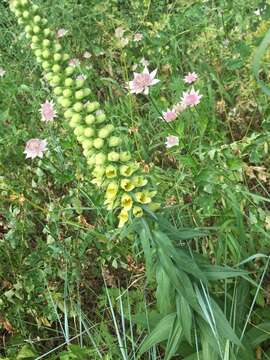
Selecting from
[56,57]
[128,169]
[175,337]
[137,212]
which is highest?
[56,57]

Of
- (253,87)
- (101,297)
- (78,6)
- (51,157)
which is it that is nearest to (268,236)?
(101,297)

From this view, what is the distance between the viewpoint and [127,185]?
5.61ft

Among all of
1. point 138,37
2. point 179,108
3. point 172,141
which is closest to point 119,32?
point 138,37

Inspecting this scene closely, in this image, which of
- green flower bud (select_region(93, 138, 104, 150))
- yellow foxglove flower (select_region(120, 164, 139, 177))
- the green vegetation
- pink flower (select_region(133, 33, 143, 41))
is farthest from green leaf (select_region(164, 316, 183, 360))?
pink flower (select_region(133, 33, 143, 41))

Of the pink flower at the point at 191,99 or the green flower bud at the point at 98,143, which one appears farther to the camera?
the pink flower at the point at 191,99

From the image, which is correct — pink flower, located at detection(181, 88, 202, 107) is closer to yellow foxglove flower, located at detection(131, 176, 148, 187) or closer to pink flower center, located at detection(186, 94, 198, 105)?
pink flower center, located at detection(186, 94, 198, 105)

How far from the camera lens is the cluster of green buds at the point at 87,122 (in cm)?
163

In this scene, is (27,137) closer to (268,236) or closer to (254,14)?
(254,14)

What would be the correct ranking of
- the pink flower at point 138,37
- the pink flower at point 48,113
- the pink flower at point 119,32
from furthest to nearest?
1. the pink flower at point 138,37
2. the pink flower at point 119,32
3. the pink flower at point 48,113

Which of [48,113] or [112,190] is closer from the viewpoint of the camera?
[112,190]

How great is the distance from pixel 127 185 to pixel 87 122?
8.5 inches

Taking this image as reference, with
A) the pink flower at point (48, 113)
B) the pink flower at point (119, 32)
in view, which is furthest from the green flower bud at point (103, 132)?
the pink flower at point (119, 32)

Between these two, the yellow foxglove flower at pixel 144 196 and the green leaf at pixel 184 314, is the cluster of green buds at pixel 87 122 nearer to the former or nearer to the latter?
the yellow foxglove flower at pixel 144 196

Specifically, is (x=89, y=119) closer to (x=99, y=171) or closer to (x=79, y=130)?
(x=79, y=130)
